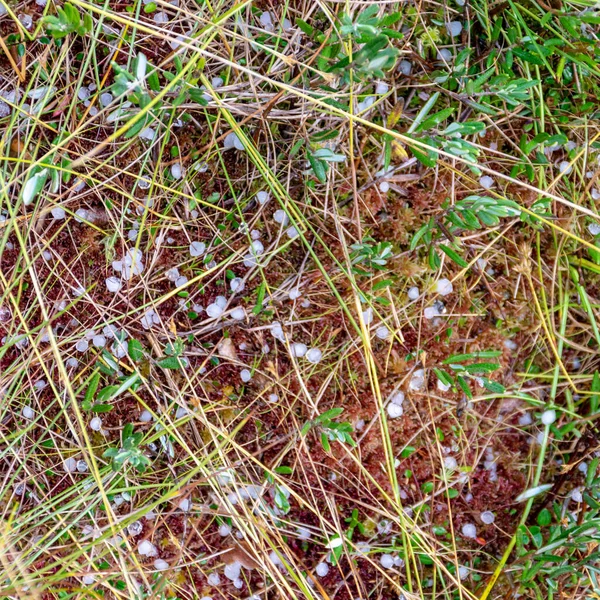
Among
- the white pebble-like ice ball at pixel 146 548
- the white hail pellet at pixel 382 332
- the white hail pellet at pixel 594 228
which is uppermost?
the white hail pellet at pixel 594 228

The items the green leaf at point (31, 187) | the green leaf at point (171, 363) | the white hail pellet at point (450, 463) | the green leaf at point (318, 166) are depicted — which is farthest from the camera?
the white hail pellet at point (450, 463)

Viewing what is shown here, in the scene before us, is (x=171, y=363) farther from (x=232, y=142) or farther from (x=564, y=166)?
(x=564, y=166)

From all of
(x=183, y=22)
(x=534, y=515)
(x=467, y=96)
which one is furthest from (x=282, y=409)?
(x=183, y=22)

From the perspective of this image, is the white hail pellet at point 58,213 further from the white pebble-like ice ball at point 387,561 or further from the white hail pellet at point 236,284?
the white pebble-like ice ball at point 387,561

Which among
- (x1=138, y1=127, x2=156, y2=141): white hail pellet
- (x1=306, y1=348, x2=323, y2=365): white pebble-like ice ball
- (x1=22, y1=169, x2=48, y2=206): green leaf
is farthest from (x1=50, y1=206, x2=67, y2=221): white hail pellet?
(x1=306, y1=348, x2=323, y2=365): white pebble-like ice ball

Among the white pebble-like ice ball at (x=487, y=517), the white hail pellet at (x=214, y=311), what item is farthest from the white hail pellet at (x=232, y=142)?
the white pebble-like ice ball at (x=487, y=517)

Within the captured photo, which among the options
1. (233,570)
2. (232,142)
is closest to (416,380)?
(233,570)
